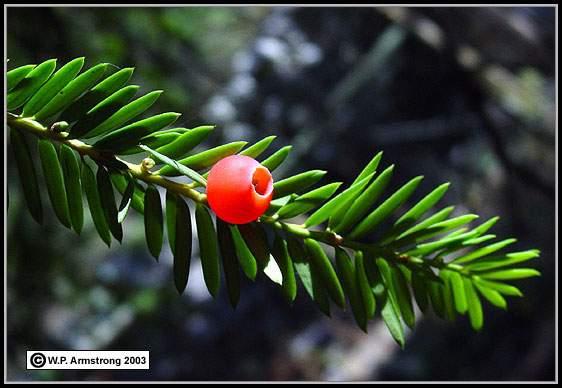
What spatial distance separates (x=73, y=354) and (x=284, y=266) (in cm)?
29

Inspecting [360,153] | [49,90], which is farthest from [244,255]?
[360,153]

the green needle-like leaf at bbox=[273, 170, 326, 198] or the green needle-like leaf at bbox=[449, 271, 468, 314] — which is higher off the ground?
the green needle-like leaf at bbox=[273, 170, 326, 198]

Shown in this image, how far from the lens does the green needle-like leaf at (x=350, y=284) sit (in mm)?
305

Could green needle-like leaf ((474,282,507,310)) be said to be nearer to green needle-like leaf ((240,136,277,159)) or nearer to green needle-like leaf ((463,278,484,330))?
green needle-like leaf ((463,278,484,330))

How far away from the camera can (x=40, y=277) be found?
3.75 feet

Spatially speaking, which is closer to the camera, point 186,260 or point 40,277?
point 186,260

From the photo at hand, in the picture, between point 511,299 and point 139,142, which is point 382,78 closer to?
point 511,299

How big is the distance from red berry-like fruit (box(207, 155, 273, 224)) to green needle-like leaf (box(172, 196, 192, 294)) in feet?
0.06

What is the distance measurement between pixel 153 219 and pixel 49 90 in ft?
0.25

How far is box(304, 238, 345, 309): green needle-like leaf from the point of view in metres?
0.30

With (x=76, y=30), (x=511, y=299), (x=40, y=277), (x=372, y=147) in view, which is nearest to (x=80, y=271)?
(x=40, y=277)

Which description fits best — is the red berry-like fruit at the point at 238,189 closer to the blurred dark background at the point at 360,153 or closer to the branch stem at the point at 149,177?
the branch stem at the point at 149,177
